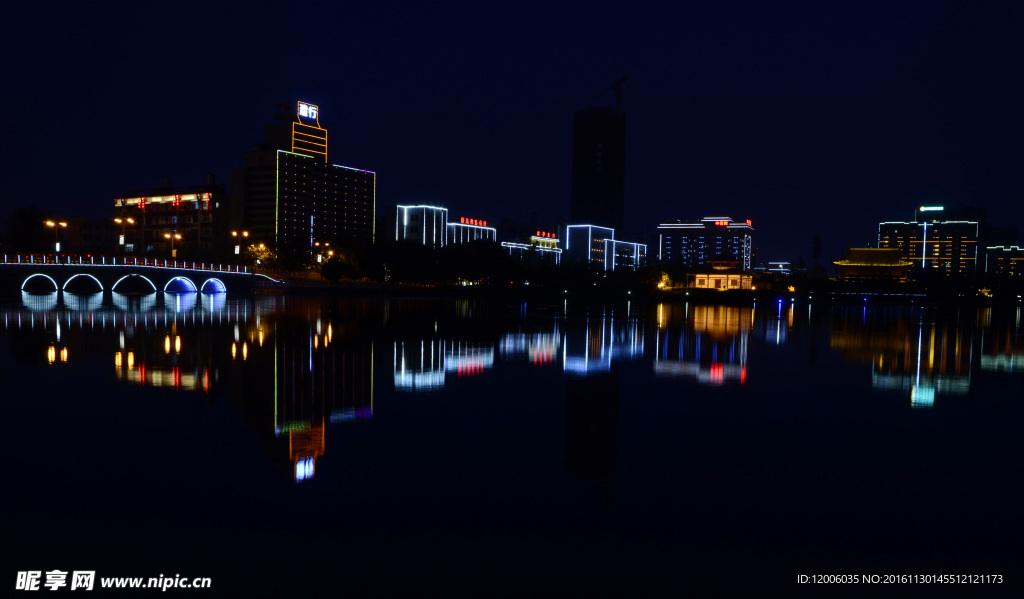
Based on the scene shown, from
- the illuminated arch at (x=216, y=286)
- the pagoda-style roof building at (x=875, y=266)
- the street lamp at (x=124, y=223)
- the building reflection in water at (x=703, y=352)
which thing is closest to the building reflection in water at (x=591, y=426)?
the building reflection in water at (x=703, y=352)

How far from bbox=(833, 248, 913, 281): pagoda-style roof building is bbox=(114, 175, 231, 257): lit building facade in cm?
10458

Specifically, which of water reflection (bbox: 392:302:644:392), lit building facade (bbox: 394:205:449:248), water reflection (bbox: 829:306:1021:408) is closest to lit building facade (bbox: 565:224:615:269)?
lit building facade (bbox: 394:205:449:248)

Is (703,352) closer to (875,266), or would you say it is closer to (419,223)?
(875,266)

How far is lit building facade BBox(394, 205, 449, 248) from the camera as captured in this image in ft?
514

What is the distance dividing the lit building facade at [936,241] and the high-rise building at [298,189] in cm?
14133

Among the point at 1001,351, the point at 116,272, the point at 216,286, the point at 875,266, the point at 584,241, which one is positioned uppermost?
the point at 584,241

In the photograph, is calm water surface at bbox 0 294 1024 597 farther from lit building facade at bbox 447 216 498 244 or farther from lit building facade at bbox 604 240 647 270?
lit building facade at bbox 604 240 647 270

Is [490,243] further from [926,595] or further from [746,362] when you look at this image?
[926,595]

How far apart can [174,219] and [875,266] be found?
124 meters

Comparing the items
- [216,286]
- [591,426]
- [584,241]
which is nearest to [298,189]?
[216,286]

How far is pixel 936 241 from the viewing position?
590 feet

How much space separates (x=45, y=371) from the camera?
1517 centimetres

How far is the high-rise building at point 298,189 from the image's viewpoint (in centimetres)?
13325

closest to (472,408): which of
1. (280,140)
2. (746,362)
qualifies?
(746,362)
